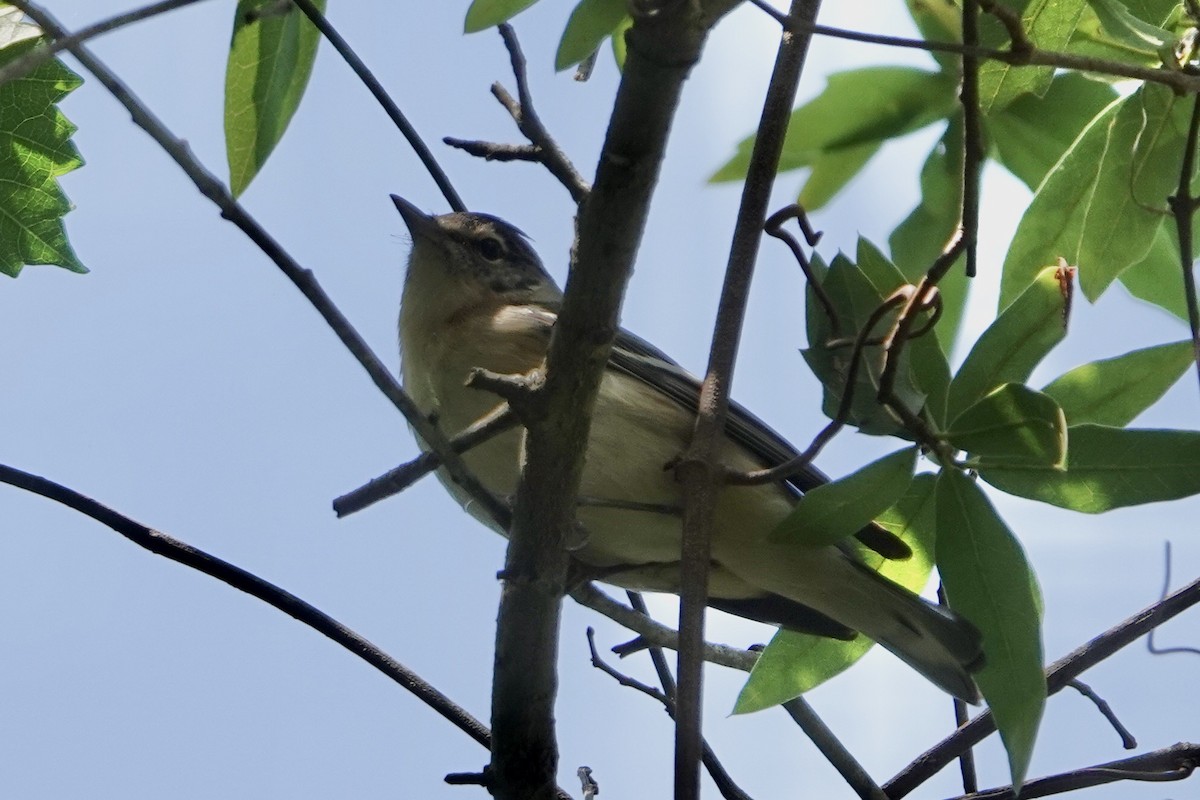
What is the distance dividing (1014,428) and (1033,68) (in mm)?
1055

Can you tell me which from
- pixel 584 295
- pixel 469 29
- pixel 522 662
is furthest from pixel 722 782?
pixel 469 29

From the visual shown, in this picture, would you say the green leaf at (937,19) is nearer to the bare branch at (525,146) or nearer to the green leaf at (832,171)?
the green leaf at (832,171)

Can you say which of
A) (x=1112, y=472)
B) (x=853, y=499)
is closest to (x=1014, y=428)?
(x=1112, y=472)

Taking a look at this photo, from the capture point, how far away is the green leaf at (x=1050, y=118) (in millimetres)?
2973

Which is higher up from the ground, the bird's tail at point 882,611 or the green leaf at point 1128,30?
the green leaf at point 1128,30

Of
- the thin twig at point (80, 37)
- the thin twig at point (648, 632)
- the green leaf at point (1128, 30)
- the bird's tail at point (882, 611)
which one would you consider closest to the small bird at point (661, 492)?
the bird's tail at point (882, 611)

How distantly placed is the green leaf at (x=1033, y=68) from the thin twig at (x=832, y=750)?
1.56m

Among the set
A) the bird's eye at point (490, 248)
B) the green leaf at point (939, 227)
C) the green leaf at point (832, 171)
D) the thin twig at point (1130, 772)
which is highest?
the bird's eye at point (490, 248)

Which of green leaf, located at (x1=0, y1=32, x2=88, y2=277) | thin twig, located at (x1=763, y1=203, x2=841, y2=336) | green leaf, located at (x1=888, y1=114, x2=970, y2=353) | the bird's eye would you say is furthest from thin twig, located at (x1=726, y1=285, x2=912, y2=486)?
the bird's eye

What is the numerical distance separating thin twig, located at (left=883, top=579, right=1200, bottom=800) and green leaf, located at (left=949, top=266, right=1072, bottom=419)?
1.99 ft

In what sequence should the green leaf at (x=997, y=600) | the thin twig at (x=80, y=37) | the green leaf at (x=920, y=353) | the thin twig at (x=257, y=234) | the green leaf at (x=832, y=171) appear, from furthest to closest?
the green leaf at (x=832, y=171)
the green leaf at (x=920, y=353)
the green leaf at (x=997, y=600)
the thin twig at (x=257, y=234)
the thin twig at (x=80, y=37)

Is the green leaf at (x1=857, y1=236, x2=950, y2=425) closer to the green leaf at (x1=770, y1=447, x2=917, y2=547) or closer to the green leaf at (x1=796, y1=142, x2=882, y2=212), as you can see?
the green leaf at (x1=770, y1=447, x2=917, y2=547)

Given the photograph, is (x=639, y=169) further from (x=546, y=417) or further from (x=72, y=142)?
(x=72, y=142)

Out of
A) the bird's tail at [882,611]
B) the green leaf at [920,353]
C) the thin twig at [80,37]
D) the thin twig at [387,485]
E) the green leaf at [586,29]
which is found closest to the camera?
the thin twig at [80,37]
